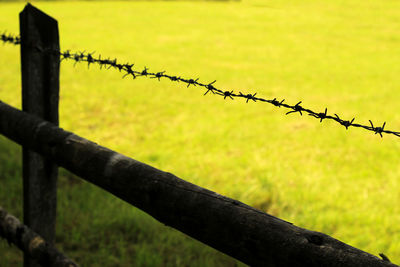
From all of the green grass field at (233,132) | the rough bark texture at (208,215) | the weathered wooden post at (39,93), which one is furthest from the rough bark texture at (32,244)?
the green grass field at (233,132)

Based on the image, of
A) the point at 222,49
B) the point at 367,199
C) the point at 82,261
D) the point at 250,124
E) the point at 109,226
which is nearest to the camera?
the point at 82,261

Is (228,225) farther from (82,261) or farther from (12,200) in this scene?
(12,200)

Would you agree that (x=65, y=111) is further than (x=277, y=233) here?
Yes

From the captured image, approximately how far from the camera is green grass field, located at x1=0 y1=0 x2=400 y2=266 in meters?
4.40

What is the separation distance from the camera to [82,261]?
3.88m

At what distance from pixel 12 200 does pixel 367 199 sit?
4.24m

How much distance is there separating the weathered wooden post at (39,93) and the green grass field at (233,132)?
1254 millimetres

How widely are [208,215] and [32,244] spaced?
156cm

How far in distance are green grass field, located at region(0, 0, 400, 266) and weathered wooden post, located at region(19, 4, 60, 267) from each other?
1.25 meters

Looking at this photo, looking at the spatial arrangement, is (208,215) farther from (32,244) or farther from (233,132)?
(233,132)

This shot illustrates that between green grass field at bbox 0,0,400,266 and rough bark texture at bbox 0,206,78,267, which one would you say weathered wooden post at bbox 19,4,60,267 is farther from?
green grass field at bbox 0,0,400,266

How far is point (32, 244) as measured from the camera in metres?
2.57

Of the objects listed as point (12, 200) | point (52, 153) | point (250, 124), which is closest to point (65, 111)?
point (250, 124)

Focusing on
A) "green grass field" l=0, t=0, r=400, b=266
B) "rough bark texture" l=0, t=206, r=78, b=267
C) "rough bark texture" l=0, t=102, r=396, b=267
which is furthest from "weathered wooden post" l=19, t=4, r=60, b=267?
"green grass field" l=0, t=0, r=400, b=266
